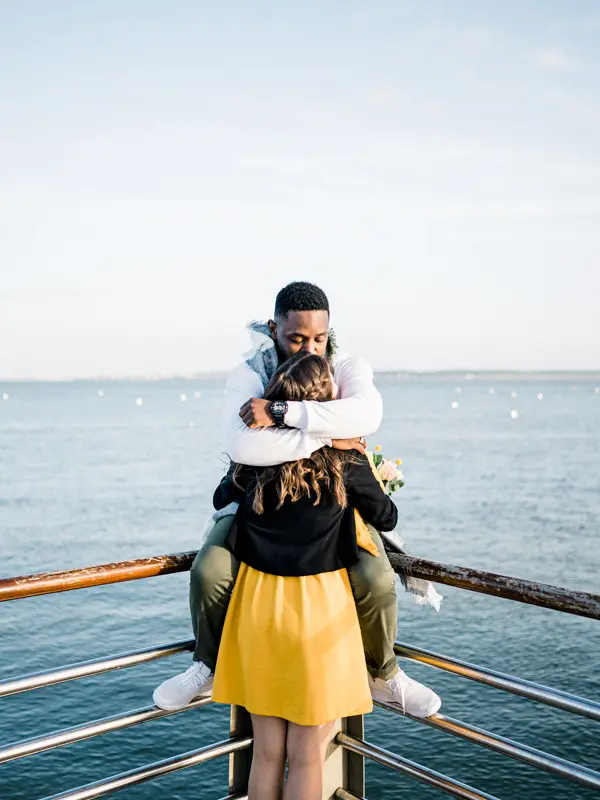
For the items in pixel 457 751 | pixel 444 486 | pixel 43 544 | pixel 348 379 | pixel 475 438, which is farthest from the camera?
pixel 475 438

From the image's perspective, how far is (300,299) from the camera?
293 centimetres

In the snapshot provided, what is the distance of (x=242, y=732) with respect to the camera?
2982 mm

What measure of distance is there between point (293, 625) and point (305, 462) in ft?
1.81

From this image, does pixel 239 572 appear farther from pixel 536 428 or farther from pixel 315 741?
pixel 536 428

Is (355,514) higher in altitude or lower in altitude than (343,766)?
higher

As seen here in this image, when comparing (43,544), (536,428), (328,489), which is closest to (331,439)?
(328,489)

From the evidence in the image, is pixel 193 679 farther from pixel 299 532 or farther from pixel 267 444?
pixel 267 444

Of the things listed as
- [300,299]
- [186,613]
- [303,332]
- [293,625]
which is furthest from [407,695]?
[186,613]

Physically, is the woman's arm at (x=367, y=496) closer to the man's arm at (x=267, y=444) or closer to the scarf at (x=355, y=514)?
the scarf at (x=355, y=514)

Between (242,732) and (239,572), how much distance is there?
768 mm

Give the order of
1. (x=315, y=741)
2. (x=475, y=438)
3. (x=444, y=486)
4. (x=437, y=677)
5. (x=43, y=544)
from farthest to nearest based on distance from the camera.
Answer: (x=475, y=438) < (x=444, y=486) < (x=43, y=544) < (x=437, y=677) < (x=315, y=741)

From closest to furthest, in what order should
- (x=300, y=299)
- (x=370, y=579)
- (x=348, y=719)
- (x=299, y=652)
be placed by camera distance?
(x=299, y=652) → (x=370, y=579) → (x=300, y=299) → (x=348, y=719)

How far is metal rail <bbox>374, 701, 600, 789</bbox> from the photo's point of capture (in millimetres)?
2223

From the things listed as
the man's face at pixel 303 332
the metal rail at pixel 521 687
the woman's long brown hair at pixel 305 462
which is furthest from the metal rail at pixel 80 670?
the man's face at pixel 303 332
